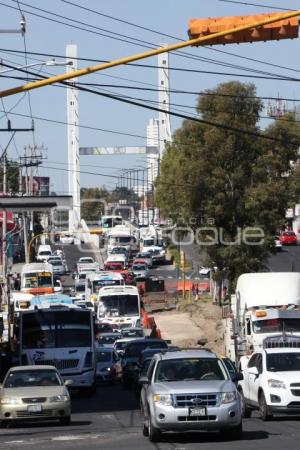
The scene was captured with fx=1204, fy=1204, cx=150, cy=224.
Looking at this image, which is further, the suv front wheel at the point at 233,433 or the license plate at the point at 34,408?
the license plate at the point at 34,408

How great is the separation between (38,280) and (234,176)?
2883 cm

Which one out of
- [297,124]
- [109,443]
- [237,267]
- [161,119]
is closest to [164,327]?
[237,267]

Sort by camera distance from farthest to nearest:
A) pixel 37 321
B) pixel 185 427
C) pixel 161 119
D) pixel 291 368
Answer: pixel 161 119
pixel 37 321
pixel 291 368
pixel 185 427

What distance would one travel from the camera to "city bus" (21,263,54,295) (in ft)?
287

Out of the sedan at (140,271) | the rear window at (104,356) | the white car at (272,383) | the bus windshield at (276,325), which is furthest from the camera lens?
the sedan at (140,271)

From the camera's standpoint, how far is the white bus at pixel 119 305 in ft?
209

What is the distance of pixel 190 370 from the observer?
864 inches

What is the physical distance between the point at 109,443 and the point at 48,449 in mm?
1395

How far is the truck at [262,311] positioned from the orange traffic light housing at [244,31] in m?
21.3

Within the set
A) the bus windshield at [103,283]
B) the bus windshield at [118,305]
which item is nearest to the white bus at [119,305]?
the bus windshield at [118,305]

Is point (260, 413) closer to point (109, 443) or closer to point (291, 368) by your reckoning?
point (291, 368)

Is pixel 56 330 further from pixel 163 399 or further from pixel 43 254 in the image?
pixel 43 254

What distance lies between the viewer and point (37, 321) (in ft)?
134

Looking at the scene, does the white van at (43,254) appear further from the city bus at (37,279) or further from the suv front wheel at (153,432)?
the suv front wheel at (153,432)
